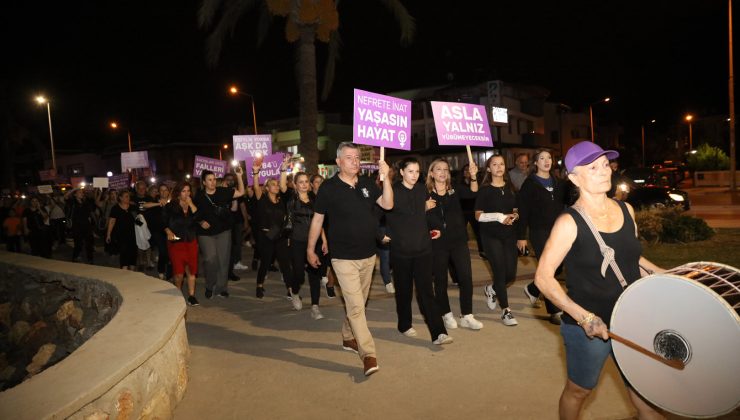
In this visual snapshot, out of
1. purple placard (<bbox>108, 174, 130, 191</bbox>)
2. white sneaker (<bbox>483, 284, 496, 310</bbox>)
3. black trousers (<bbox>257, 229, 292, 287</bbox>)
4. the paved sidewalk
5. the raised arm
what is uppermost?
purple placard (<bbox>108, 174, 130, 191</bbox>)

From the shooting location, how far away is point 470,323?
617 cm

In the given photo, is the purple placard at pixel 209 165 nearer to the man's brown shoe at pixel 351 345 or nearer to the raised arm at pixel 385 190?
the man's brown shoe at pixel 351 345

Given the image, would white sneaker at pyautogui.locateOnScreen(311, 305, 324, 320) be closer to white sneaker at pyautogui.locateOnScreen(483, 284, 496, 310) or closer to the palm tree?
white sneaker at pyautogui.locateOnScreen(483, 284, 496, 310)

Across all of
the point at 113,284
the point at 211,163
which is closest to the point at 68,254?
the point at 211,163

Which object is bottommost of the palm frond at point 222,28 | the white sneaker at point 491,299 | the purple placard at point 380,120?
the white sneaker at point 491,299

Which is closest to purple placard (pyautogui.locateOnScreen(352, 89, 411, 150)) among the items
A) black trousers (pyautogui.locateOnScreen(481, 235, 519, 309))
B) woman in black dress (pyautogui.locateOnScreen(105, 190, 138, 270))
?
black trousers (pyautogui.locateOnScreen(481, 235, 519, 309))

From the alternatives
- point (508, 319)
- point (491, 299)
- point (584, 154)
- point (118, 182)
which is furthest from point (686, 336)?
point (118, 182)

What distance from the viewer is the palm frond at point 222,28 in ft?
52.3

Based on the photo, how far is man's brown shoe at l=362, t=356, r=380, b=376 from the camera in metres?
4.87

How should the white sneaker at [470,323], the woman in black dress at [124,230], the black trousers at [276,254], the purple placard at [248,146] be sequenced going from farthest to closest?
the purple placard at [248,146], the woman in black dress at [124,230], the black trousers at [276,254], the white sneaker at [470,323]

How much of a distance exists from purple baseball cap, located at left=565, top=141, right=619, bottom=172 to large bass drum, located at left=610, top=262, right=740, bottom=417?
75 cm

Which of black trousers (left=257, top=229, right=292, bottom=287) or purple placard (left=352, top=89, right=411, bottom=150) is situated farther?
black trousers (left=257, top=229, right=292, bottom=287)

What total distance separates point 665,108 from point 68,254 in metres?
71.6

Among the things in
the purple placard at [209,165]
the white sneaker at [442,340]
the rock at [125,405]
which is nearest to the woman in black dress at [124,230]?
the purple placard at [209,165]
